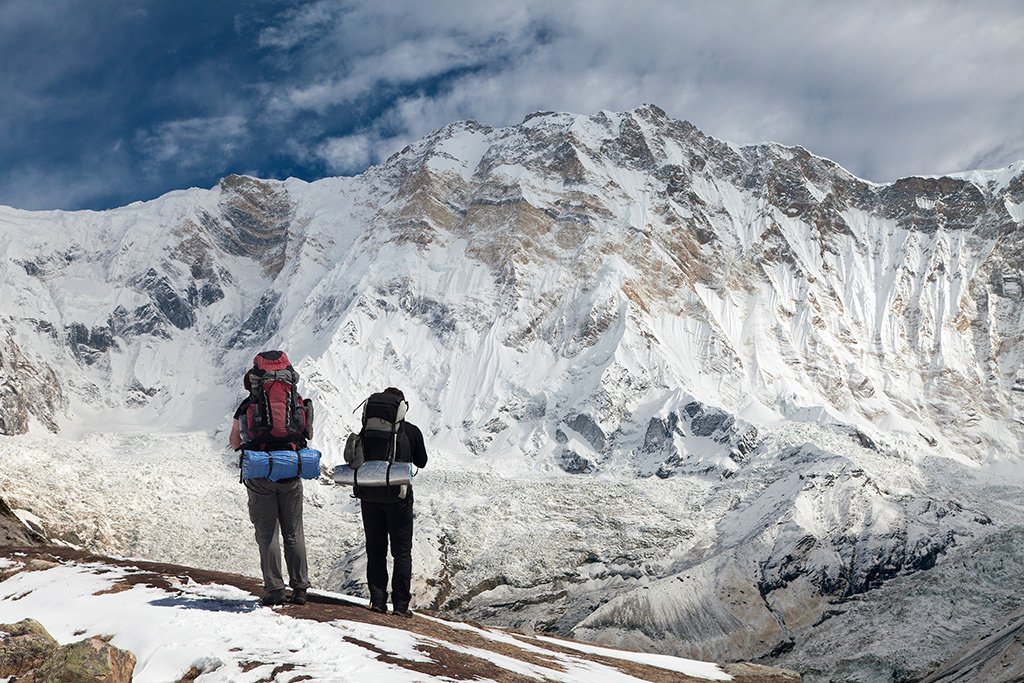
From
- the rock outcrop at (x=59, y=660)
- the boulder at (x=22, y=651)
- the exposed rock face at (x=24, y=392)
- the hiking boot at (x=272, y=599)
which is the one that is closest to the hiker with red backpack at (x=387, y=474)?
the hiking boot at (x=272, y=599)

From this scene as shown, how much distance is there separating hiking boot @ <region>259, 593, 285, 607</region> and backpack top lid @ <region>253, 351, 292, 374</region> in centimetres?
408

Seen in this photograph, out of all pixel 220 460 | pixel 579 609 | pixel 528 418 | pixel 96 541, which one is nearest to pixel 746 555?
pixel 579 609

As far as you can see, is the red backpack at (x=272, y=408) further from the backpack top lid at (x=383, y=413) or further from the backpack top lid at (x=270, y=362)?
the backpack top lid at (x=383, y=413)

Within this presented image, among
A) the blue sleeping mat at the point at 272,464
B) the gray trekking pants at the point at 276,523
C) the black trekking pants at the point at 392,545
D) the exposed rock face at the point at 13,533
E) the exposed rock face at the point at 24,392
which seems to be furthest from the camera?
the exposed rock face at the point at 24,392

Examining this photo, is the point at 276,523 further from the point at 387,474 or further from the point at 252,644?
the point at 252,644

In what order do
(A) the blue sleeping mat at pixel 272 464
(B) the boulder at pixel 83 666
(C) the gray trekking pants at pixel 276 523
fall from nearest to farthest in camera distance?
(B) the boulder at pixel 83 666
(A) the blue sleeping mat at pixel 272 464
(C) the gray trekking pants at pixel 276 523

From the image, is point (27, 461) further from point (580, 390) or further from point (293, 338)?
point (580, 390)

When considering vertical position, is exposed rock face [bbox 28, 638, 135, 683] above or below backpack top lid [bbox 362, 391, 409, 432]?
below

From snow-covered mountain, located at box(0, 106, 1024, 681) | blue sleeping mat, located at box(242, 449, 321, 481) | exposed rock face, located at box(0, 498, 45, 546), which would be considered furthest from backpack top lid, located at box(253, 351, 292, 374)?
snow-covered mountain, located at box(0, 106, 1024, 681)

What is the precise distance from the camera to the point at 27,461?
116125 mm

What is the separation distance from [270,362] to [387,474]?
9.51ft

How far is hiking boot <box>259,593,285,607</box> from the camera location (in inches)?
615

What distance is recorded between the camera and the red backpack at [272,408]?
15070mm

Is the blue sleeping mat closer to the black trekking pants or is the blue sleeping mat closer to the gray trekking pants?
the gray trekking pants
